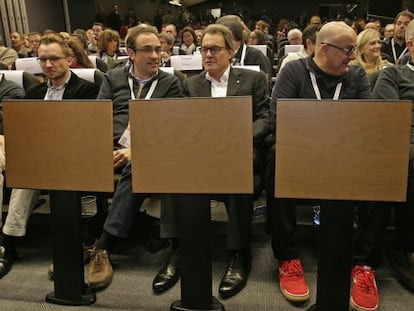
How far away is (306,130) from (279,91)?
725 mm

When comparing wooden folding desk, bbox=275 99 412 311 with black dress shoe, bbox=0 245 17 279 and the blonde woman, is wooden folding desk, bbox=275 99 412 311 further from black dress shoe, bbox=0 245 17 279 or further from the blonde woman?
the blonde woman

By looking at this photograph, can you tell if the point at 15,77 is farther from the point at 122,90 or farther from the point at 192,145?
the point at 192,145

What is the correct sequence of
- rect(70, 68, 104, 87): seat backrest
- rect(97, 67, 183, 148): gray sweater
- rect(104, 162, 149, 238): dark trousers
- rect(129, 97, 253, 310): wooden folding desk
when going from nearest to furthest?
rect(129, 97, 253, 310): wooden folding desk < rect(104, 162, 149, 238): dark trousers < rect(97, 67, 183, 148): gray sweater < rect(70, 68, 104, 87): seat backrest

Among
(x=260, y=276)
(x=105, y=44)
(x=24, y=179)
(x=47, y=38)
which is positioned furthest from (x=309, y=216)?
(x=105, y=44)

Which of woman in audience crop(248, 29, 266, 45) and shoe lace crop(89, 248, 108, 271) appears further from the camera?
woman in audience crop(248, 29, 266, 45)

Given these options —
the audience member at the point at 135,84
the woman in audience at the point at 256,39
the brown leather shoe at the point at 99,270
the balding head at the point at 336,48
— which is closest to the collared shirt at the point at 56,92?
the audience member at the point at 135,84

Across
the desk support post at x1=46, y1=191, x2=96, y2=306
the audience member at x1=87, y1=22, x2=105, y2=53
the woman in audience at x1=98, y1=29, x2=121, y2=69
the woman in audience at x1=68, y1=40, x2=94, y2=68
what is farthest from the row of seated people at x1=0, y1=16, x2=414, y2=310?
the audience member at x1=87, y1=22, x2=105, y2=53

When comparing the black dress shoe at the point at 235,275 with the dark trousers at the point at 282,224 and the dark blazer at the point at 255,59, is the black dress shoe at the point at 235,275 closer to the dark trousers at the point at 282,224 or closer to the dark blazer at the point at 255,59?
the dark trousers at the point at 282,224

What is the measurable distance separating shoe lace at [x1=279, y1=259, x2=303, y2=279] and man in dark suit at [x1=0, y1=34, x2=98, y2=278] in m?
1.34

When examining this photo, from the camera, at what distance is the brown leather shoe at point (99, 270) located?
83.0 inches

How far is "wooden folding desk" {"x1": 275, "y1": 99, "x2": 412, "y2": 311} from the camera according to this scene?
1491 millimetres

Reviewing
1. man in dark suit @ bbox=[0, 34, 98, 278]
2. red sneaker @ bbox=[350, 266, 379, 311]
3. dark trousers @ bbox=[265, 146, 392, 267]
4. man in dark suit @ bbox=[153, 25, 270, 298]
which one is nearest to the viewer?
red sneaker @ bbox=[350, 266, 379, 311]

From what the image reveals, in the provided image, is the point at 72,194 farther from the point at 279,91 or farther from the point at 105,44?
the point at 105,44

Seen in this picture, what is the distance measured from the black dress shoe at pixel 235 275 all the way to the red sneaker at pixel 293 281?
6.7 inches
